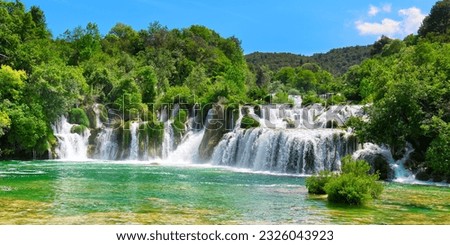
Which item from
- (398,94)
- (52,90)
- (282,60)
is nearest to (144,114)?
(52,90)

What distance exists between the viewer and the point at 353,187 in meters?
16.2

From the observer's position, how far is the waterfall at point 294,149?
29.9 metres

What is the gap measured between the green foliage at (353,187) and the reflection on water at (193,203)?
16.1 inches

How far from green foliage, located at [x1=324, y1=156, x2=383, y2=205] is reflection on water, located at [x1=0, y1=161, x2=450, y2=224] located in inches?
16.1

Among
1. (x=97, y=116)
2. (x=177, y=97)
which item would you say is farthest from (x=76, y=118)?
(x=177, y=97)

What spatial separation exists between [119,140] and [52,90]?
6.84m

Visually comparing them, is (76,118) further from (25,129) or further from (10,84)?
(25,129)

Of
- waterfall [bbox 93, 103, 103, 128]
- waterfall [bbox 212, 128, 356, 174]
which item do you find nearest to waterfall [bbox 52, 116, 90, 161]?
waterfall [bbox 93, 103, 103, 128]

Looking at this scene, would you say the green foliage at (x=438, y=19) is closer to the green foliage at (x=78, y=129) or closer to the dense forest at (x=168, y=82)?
the dense forest at (x=168, y=82)

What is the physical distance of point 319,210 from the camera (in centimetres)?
1498

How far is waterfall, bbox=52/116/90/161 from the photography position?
41.8 meters

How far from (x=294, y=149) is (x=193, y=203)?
15.5m

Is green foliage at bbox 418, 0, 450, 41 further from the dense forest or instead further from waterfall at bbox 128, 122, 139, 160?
waterfall at bbox 128, 122, 139, 160
